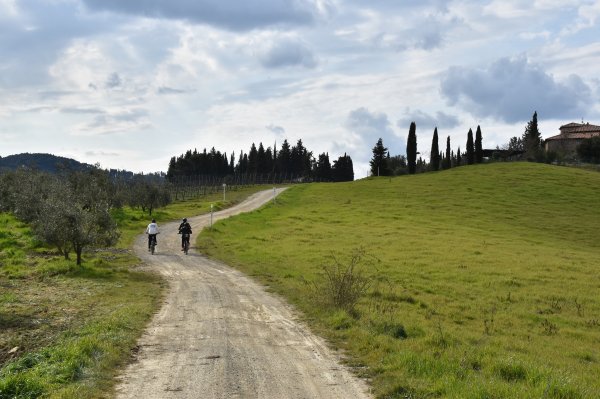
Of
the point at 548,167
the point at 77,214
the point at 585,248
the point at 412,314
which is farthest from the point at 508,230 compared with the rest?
the point at 548,167

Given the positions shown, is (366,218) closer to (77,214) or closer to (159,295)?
(77,214)

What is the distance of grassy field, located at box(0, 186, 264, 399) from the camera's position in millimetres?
9477

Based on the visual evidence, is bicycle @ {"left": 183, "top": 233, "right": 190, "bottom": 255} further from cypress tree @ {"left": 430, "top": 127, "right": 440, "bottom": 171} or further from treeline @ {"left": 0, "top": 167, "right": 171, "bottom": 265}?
cypress tree @ {"left": 430, "top": 127, "right": 440, "bottom": 171}

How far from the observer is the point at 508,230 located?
163ft

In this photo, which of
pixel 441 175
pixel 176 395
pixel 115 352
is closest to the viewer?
pixel 176 395

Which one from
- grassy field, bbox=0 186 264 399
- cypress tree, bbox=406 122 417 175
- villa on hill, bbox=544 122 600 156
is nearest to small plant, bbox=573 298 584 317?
grassy field, bbox=0 186 264 399

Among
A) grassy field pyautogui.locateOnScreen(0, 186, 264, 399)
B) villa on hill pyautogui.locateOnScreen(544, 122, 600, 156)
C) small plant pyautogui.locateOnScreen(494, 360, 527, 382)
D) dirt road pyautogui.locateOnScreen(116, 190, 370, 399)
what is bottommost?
small plant pyautogui.locateOnScreen(494, 360, 527, 382)

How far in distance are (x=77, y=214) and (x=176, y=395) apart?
778 inches

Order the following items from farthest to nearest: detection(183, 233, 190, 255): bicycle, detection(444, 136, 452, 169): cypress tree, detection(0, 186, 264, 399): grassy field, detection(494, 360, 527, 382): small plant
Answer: detection(444, 136, 452, 169): cypress tree → detection(183, 233, 190, 255): bicycle → detection(494, 360, 527, 382): small plant → detection(0, 186, 264, 399): grassy field

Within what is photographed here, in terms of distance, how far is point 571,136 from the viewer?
143875 millimetres

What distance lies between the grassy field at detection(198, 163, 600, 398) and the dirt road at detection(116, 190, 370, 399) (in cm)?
82

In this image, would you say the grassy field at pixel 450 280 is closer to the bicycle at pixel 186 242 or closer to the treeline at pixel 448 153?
the bicycle at pixel 186 242

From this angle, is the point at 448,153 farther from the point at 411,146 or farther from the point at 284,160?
the point at 284,160

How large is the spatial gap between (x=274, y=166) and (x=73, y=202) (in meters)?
150
